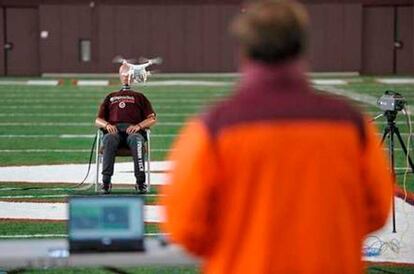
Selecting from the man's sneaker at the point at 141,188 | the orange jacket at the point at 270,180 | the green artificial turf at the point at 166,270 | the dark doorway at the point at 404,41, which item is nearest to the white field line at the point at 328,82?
the dark doorway at the point at 404,41

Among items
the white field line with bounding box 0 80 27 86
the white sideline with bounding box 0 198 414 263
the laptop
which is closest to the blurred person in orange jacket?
the laptop

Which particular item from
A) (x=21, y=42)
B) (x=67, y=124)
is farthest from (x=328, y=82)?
(x=67, y=124)

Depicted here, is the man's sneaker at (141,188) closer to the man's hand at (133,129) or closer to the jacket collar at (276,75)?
the man's hand at (133,129)

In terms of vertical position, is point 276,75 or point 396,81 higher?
point 276,75

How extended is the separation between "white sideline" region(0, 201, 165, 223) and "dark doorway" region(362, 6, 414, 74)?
26034mm

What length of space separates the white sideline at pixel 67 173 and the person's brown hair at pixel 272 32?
324 inches

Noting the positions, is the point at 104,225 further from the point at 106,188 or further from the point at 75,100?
the point at 75,100

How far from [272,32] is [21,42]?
3253cm

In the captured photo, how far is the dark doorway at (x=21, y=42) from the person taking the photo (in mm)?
35000

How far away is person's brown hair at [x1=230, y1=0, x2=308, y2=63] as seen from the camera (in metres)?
3.28

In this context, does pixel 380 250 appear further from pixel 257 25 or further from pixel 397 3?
pixel 397 3

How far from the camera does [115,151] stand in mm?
10719

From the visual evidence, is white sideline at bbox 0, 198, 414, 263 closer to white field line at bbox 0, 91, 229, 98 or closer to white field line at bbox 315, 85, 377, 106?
white field line at bbox 315, 85, 377, 106

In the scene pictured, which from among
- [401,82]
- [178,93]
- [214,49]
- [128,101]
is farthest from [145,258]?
[214,49]
